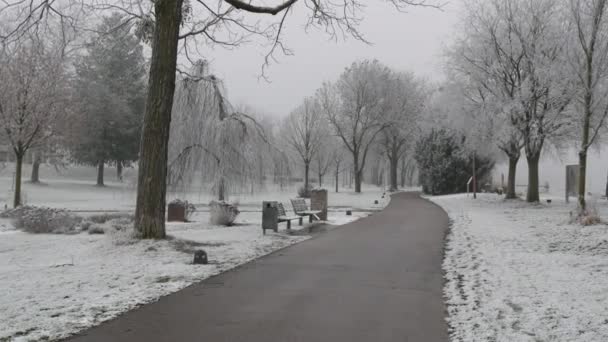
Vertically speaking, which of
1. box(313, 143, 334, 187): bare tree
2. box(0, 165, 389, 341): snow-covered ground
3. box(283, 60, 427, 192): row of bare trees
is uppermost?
box(283, 60, 427, 192): row of bare trees

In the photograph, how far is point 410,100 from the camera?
52.7 meters

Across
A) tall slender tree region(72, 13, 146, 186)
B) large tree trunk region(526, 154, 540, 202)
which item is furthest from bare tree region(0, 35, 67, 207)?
large tree trunk region(526, 154, 540, 202)

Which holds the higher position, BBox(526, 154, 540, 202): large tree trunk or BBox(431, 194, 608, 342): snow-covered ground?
BBox(526, 154, 540, 202): large tree trunk

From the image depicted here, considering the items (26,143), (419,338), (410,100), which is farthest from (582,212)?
(410,100)

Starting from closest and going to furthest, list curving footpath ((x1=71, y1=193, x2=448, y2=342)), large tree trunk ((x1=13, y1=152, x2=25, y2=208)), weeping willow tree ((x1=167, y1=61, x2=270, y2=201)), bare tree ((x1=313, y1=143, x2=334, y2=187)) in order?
curving footpath ((x1=71, y1=193, x2=448, y2=342)) → weeping willow tree ((x1=167, y1=61, x2=270, y2=201)) → large tree trunk ((x1=13, y1=152, x2=25, y2=208)) → bare tree ((x1=313, y1=143, x2=334, y2=187))

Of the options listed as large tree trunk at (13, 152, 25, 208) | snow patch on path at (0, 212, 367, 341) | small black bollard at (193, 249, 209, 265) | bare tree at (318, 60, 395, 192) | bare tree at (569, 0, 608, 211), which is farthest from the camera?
bare tree at (318, 60, 395, 192)

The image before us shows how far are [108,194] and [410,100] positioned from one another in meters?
30.8

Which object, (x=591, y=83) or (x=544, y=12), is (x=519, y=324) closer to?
(x=591, y=83)

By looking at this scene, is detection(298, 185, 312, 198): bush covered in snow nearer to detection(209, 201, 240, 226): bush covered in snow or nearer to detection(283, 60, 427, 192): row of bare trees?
detection(283, 60, 427, 192): row of bare trees

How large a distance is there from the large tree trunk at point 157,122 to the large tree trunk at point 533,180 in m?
21.2

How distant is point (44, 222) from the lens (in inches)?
577

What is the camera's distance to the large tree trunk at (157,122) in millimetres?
10570

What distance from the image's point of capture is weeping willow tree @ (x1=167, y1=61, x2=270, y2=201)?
20.5 meters

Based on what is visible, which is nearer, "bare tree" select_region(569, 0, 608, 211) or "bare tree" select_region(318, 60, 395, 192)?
"bare tree" select_region(569, 0, 608, 211)
